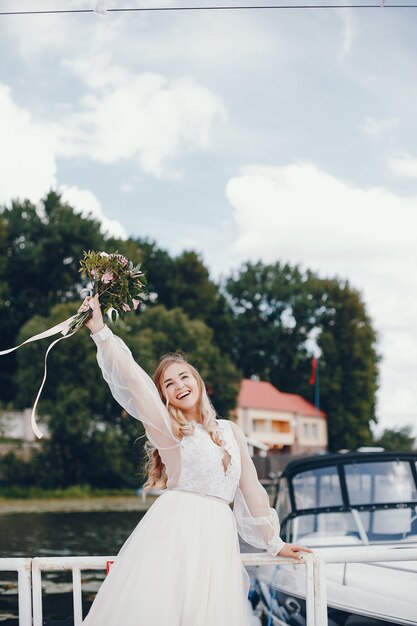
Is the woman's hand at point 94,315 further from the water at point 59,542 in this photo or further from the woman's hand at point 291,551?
the water at point 59,542

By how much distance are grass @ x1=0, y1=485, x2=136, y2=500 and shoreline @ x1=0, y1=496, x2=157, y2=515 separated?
1.24 ft

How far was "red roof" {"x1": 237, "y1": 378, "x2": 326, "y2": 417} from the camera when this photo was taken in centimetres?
6588

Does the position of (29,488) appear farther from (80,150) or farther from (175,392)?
(175,392)

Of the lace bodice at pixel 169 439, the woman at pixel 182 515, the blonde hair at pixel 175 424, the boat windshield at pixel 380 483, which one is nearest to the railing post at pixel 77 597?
the woman at pixel 182 515

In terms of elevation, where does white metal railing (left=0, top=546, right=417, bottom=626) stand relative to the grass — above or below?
above

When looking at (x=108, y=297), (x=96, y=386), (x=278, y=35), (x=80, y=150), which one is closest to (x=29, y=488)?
(x=96, y=386)

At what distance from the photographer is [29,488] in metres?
40.8

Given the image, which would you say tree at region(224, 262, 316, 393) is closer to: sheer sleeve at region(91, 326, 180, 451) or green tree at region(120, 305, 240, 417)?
green tree at region(120, 305, 240, 417)

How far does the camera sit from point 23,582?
171 inches

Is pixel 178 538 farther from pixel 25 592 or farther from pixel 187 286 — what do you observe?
pixel 187 286

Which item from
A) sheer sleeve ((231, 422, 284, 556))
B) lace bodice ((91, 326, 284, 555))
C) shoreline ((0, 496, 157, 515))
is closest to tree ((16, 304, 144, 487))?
shoreline ((0, 496, 157, 515))

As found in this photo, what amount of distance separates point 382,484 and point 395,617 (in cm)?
248

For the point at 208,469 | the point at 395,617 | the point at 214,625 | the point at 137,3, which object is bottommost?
the point at 395,617

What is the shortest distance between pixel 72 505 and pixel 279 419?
118ft
